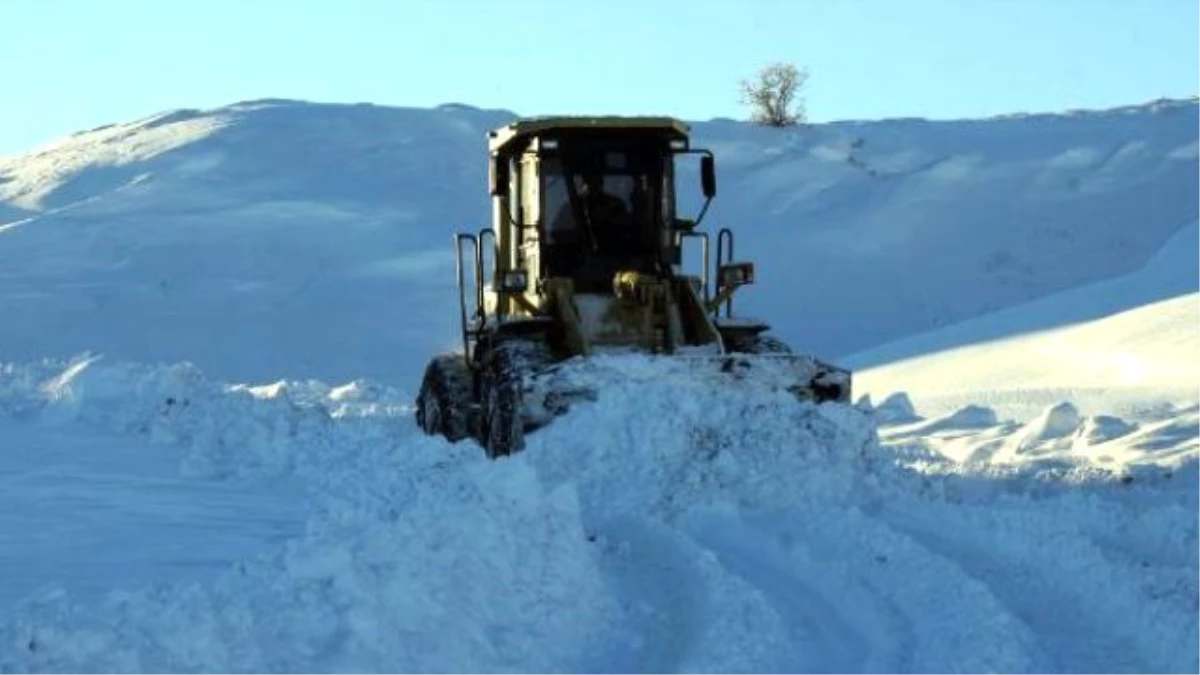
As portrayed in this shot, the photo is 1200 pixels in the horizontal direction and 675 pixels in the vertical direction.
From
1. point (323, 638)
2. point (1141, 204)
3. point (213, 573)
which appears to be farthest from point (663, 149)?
point (1141, 204)

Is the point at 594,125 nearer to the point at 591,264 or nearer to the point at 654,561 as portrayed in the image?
the point at 591,264

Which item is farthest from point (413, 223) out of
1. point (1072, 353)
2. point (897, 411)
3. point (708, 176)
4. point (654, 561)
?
point (654, 561)

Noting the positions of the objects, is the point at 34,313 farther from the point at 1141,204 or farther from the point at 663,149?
the point at 1141,204

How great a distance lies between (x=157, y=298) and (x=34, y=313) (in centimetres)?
214

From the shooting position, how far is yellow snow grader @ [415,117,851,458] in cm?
1253

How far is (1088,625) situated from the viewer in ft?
21.9

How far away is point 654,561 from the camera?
8.09 metres

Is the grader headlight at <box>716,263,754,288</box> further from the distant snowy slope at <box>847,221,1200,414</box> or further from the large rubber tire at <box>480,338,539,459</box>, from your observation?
the distant snowy slope at <box>847,221,1200,414</box>

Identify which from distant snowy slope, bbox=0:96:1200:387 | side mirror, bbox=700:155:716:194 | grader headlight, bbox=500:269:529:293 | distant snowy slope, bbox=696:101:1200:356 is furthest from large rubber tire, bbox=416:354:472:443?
distant snowy slope, bbox=696:101:1200:356

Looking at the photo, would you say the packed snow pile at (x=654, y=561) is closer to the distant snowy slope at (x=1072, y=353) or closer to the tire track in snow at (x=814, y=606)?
the tire track in snow at (x=814, y=606)

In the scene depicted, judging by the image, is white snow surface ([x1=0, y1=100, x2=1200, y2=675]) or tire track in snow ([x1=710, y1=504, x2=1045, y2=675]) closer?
white snow surface ([x1=0, y1=100, x2=1200, y2=675])

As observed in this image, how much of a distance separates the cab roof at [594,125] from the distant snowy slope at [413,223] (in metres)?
12.9

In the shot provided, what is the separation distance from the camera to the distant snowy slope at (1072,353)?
15.7 metres

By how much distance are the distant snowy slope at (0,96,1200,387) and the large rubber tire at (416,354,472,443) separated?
11.4 metres
